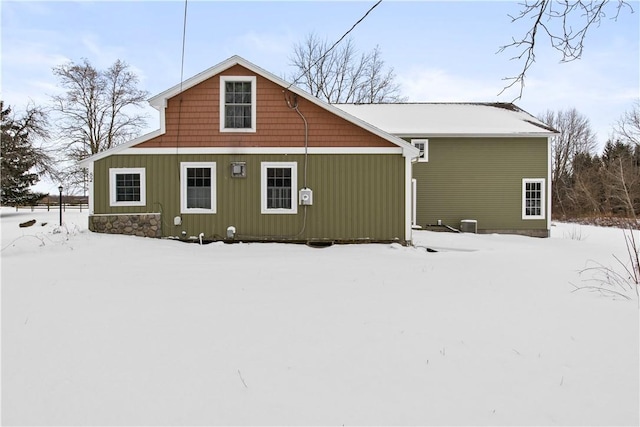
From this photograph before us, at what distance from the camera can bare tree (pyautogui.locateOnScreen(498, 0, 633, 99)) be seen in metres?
3.60

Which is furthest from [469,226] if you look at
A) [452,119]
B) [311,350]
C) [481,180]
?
[311,350]

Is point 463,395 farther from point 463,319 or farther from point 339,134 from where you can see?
point 339,134

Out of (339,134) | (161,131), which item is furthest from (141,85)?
(339,134)

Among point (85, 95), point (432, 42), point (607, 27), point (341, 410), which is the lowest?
point (341, 410)

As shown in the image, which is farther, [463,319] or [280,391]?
[463,319]

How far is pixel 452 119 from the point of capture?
667 inches

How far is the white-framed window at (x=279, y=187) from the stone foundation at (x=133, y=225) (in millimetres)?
3106

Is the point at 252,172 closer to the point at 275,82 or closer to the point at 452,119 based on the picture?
the point at 275,82

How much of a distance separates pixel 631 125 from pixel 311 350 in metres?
34.7

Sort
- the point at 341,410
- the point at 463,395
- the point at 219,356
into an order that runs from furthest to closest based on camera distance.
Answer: the point at 219,356 → the point at 463,395 → the point at 341,410

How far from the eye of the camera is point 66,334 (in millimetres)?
3430

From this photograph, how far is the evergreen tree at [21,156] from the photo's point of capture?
25.7 m

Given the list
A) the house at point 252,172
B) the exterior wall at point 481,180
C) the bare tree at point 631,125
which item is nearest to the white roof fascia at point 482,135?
the exterior wall at point 481,180

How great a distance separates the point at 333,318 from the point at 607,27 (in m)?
4.21
